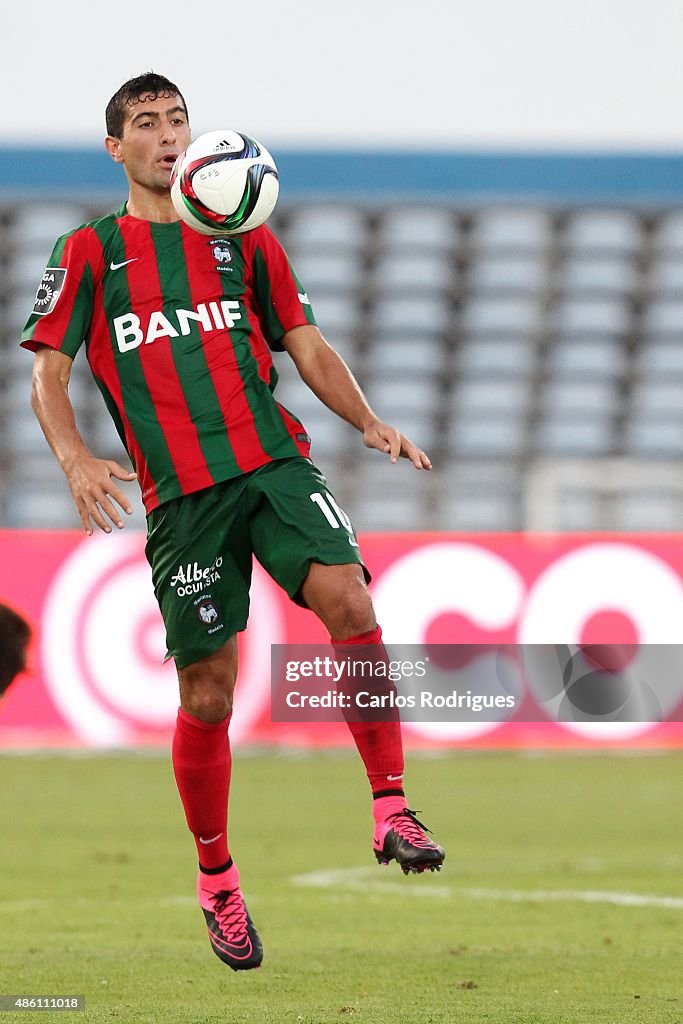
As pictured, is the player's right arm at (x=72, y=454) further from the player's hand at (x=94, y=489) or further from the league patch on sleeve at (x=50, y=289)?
the league patch on sleeve at (x=50, y=289)

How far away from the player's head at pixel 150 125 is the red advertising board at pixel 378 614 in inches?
288

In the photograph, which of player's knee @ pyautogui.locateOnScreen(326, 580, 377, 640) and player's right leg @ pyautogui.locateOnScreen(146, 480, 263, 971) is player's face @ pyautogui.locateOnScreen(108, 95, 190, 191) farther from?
player's knee @ pyautogui.locateOnScreen(326, 580, 377, 640)

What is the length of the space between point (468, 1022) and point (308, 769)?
7.72 m

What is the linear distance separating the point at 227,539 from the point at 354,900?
8.39 ft

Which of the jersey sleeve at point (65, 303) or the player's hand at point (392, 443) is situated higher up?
the jersey sleeve at point (65, 303)

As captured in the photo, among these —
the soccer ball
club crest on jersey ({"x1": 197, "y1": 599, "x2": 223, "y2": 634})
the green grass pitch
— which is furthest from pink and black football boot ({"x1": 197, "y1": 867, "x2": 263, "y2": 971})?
the soccer ball

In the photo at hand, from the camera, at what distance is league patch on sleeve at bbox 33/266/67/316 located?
4.41 metres

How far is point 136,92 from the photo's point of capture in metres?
4.43

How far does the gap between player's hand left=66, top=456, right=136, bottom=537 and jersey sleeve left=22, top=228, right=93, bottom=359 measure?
39 centimetres

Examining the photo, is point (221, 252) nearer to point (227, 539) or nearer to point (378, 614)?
point (227, 539)

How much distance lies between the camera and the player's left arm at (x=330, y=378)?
447 cm

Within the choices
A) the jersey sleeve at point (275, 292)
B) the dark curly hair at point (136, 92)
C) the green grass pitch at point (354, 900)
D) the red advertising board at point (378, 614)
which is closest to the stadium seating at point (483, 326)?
the red advertising board at point (378, 614)

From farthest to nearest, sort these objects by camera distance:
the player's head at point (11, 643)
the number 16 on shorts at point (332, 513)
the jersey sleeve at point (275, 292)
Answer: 1. the jersey sleeve at point (275, 292)
2. the number 16 on shorts at point (332, 513)
3. the player's head at point (11, 643)

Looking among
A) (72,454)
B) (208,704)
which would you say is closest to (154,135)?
(72,454)
